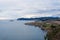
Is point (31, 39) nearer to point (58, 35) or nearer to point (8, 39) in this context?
point (8, 39)

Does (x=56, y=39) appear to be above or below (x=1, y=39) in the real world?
above

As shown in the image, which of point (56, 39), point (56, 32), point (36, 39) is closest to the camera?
point (56, 39)

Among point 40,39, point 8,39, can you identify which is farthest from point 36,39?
point 8,39

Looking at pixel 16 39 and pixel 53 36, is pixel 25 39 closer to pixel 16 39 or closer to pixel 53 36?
pixel 16 39

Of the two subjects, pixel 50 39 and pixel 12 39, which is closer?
pixel 50 39

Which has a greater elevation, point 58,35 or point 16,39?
point 58,35

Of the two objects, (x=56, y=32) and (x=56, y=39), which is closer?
(x=56, y=39)

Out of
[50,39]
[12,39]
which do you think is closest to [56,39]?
[50,39]

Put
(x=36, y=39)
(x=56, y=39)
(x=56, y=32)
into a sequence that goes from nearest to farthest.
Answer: (x=56, y=39)
(x=56, y=32)
(x=36, y=39)

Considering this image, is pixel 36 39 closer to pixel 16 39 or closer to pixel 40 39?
pixel 40 39
